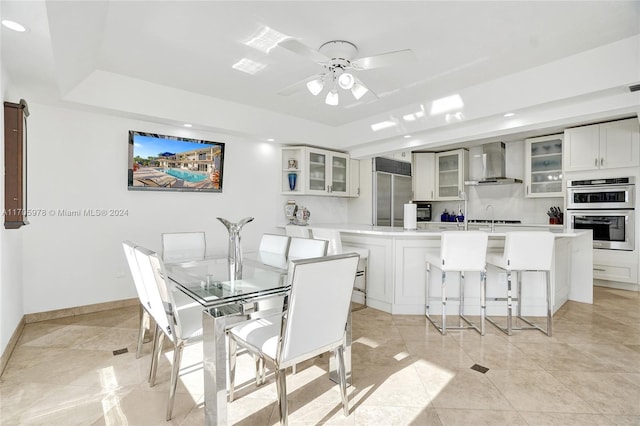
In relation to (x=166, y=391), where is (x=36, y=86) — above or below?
above

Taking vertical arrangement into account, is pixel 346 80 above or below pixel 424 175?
above

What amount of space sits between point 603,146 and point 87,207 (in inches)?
262

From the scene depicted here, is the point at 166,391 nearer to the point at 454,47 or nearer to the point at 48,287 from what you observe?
the point at 48,287

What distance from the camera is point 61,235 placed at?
3404 mm

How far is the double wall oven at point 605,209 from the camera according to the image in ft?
14.5

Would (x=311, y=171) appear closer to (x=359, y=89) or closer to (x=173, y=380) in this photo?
(x=359, y=89)

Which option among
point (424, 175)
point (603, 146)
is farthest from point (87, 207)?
point (603, 146)

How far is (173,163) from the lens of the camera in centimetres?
397

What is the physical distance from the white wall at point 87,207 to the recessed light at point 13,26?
1689mm

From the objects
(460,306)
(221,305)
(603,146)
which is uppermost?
(603,146)

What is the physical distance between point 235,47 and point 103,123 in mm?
1911

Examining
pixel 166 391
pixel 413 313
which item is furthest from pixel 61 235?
pixel 413 313

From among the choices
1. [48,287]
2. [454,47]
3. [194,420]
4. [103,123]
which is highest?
[454,47]

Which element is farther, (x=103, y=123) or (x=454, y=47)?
(x=103, y=123)
